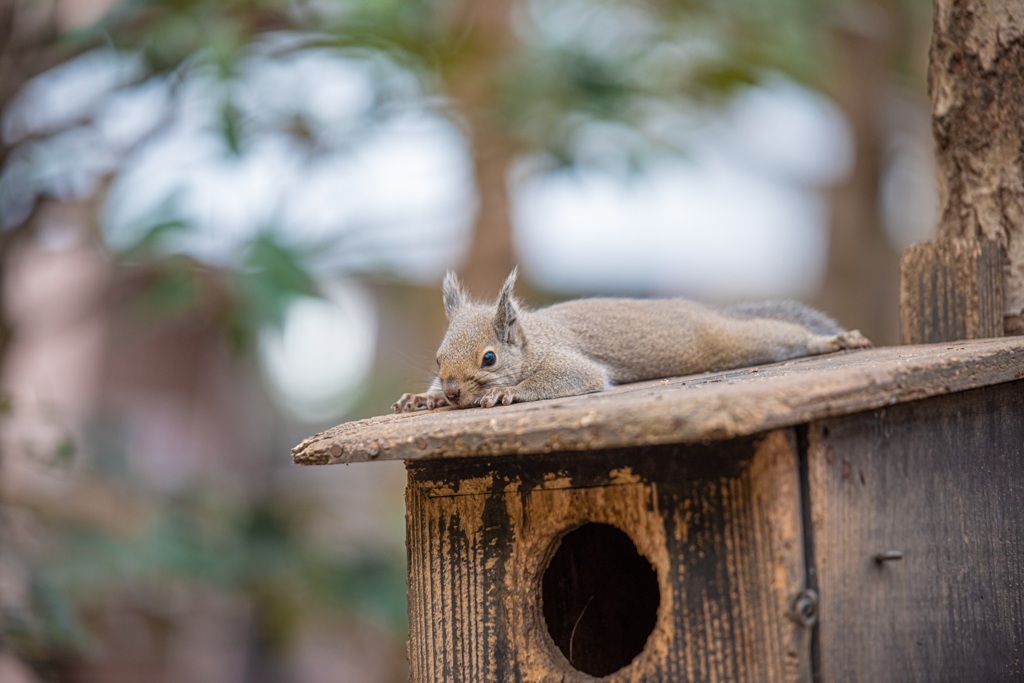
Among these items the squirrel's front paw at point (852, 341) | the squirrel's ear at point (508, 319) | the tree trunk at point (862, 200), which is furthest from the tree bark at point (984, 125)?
the tree trunk at point (862, 200)

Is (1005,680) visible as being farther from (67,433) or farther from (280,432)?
(280,432)

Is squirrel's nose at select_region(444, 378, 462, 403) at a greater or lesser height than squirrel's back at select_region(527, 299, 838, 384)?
lesser

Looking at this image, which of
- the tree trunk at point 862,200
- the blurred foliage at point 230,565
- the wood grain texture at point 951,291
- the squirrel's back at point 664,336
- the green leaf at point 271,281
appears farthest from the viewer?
the tree trunk at point 862,200

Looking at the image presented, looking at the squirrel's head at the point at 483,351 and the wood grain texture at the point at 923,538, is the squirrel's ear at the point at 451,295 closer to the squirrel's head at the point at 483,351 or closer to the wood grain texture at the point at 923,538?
the squirrel's head at the point at 483,351

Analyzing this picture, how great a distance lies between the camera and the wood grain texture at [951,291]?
8.91 ft

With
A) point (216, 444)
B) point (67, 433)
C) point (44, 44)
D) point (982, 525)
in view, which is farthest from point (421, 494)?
point (216, 444)

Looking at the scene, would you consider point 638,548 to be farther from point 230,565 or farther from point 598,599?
point 230,565

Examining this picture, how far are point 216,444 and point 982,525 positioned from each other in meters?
9.00

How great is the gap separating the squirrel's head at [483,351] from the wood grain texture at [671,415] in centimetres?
68

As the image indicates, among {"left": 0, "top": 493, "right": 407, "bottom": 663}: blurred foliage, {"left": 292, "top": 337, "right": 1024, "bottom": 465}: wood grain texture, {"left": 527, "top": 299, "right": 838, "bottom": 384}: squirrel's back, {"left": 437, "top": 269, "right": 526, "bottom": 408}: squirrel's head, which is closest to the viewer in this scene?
{"left": 292, "top": 337, "right": 1024, "bottom": 465}: wood grain texture

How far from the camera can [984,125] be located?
282 cm

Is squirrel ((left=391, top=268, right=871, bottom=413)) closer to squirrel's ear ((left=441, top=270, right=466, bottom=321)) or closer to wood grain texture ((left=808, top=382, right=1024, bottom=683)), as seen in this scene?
squirrel's ear ((left=441, top=270, right=466, bottom=321))

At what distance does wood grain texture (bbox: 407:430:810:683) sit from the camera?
177 cm

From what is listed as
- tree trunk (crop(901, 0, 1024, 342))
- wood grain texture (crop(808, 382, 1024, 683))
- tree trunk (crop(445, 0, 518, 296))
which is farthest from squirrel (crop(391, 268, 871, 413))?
tree trunk (crop(445, 0, 518, 296))
